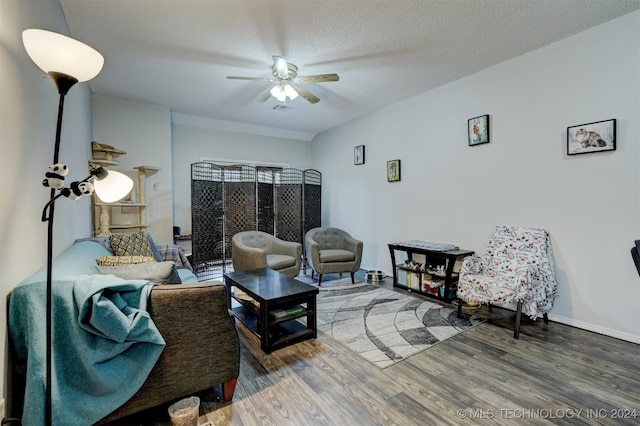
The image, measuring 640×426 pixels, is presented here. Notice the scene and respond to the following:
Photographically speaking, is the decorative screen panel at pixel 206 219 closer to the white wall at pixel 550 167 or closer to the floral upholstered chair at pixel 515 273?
the white wall at pixel 550 167

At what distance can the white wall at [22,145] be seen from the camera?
→ 4.07 ft

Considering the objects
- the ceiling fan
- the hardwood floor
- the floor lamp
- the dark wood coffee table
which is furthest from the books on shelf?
the ceiling fan

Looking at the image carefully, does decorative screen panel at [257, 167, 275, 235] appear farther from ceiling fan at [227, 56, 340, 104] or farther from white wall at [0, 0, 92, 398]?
white wall at [0, 0, 92, 398]

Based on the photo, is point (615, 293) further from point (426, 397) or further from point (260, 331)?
point (260, 331)

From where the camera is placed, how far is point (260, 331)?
93.5 inches

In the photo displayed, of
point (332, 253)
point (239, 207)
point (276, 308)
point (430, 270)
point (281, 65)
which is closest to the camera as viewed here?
point (276, 308)

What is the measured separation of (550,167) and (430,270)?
1666 mm

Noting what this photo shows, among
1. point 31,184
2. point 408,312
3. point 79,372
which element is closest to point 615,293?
point 408,312

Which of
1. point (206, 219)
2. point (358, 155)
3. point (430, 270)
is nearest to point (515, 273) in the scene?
point (430, 270)

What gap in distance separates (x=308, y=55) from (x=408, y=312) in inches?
114

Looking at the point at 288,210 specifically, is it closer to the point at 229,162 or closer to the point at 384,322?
the point at 229,162

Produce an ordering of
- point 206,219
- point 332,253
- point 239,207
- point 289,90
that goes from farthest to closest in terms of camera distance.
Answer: point 239,207
point 206,219
point 332,253
point 289,90

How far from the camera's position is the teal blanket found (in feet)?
4.07

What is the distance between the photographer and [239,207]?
467cm
